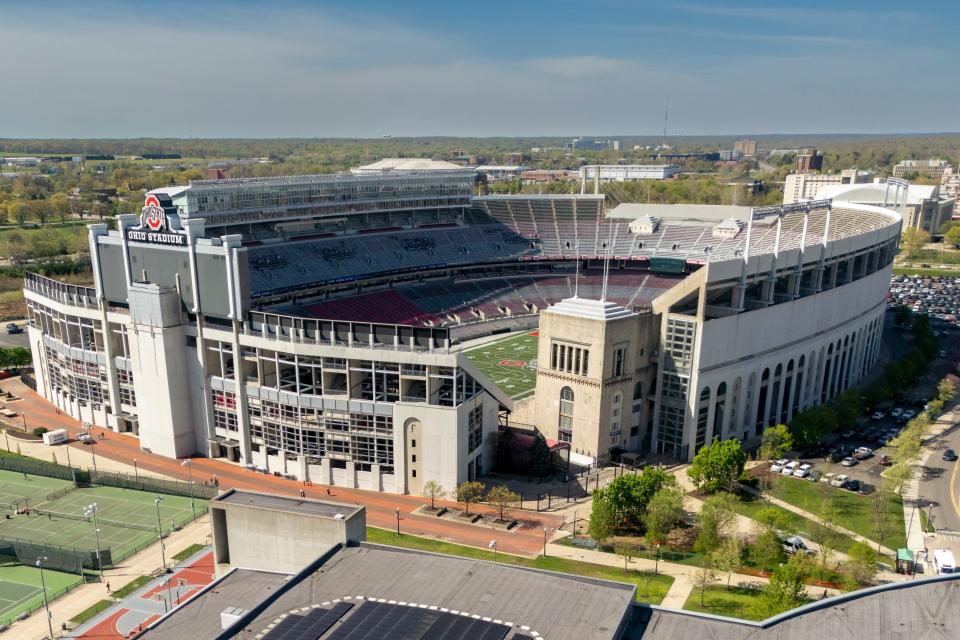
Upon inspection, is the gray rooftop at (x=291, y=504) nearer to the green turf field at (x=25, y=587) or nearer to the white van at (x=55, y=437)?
the green turf field at (x=25, y=587)

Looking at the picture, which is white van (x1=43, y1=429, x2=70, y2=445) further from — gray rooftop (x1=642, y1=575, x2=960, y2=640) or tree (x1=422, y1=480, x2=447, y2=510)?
gray rooftop (x1=642, y1=575, x2=960, y2=640)

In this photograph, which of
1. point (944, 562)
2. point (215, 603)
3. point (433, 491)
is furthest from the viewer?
point (433, 491)

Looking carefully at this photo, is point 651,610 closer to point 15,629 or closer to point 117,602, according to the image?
point 117,602

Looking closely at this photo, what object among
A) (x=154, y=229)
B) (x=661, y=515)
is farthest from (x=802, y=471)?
(x=154, y=229)

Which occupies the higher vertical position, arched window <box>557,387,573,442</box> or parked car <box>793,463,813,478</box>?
arched window <box>557,387,573,442</box>

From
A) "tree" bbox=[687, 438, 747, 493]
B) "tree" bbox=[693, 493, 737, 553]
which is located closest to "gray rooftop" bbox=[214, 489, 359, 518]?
"tree" bbox=[693, 493, 737, 553]

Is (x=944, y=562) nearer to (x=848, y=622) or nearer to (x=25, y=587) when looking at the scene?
(x=848, y=622)
